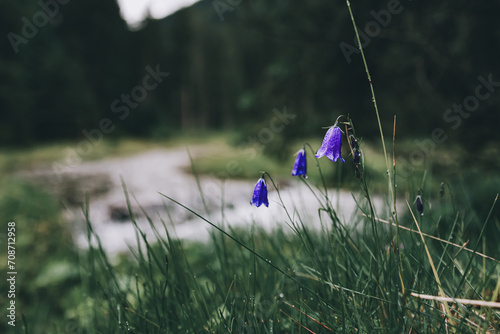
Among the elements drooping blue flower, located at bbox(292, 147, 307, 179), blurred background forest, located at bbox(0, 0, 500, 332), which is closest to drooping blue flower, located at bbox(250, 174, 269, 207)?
drooping blue flower, located at bbox(292, 147, 307, 179)

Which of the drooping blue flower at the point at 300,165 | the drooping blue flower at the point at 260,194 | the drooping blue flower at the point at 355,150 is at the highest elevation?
the drooping blue flower at the point at 355,150

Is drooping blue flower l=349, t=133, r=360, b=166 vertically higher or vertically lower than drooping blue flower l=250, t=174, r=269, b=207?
higher

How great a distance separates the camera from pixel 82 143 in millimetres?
16531

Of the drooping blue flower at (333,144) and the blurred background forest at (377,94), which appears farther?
the blurred background forest at (377,94)

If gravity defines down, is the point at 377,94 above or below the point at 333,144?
above

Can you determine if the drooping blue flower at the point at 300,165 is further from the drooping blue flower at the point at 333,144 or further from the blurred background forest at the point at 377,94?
the blurred background forest at the point at 377,94

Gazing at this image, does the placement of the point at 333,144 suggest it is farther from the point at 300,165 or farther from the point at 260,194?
the point at 260,194

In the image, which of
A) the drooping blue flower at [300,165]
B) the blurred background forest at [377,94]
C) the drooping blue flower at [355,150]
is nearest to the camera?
the drooping blue flower at [355,150]

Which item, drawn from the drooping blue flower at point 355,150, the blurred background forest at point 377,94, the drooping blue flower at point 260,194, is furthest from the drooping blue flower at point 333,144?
the blurred background forest at point 377,94

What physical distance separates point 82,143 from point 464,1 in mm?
16615

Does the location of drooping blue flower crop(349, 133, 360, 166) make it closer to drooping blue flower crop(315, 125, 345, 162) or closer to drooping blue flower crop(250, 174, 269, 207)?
drooping blue flower crop(315, 125, 345, 162)

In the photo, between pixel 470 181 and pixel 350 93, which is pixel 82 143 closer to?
pixel 350 93

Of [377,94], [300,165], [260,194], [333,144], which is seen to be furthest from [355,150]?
[377,94]

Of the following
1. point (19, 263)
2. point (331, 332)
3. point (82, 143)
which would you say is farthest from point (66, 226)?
point (82, 143)
